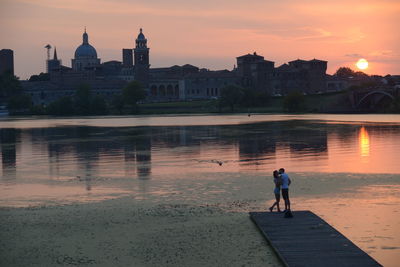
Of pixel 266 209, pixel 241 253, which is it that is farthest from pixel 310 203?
pixel 241 253

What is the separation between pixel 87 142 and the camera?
62.9 m

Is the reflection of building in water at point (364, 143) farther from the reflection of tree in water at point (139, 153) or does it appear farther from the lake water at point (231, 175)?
the reflection of tree in water at point (139, 153)

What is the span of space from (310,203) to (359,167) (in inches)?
504

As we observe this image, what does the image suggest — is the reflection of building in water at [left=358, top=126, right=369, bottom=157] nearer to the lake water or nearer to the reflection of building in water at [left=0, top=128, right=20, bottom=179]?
the lake water

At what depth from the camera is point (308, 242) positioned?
19.4 m

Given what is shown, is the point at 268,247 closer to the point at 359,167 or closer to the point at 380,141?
the point at 359,167

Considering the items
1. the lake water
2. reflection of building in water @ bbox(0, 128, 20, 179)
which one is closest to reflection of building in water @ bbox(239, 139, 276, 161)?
the lake water

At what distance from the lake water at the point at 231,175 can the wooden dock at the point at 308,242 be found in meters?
0.80

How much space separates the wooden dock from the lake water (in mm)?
798

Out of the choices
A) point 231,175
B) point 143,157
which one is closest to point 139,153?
point 143,157

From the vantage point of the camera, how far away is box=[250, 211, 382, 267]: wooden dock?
17.7 meters

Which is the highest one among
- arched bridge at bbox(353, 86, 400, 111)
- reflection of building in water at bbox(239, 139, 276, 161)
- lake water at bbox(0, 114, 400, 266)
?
arched bridge at bbox(353, 86, 400, 111)

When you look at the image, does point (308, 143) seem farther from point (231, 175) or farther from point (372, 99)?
point (372, 99)

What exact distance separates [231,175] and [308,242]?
53.2 feet
